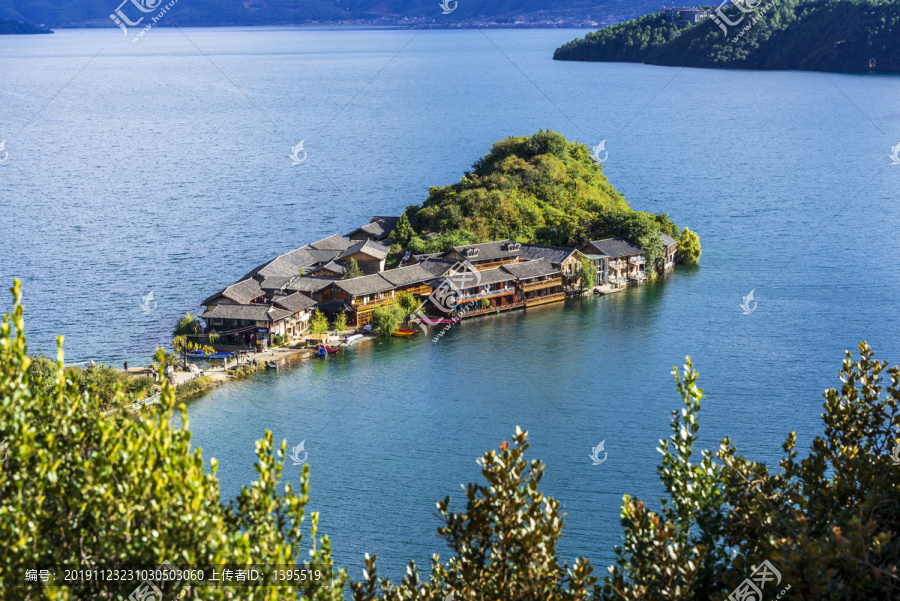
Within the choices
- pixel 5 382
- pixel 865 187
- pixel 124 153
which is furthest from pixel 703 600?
pixel 124 153

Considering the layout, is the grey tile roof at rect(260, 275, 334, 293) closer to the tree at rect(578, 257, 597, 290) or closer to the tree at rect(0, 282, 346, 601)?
the tree at rect(578, 257, 597, 290)

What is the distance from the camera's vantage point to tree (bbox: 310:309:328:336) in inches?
1005

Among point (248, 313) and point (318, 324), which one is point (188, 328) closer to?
point (248, 313)

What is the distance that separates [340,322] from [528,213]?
33.5 feet

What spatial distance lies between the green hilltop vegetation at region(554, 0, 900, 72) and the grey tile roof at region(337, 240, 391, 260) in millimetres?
64936

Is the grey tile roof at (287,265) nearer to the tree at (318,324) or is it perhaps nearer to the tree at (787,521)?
the tree at (318,324)

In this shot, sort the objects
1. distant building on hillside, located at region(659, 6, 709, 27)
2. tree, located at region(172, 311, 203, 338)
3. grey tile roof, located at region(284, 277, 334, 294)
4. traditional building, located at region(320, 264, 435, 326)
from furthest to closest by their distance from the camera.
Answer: distant building on hillside, located at region(659, 6, 709, 27) → grey tile roof, located at region(284, 277, 334, 294) → traditional building, located at region(320, 264, 435, 326) → tree, located at region(172, 311, 203, 338)

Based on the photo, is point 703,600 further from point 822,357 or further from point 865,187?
point 865,187

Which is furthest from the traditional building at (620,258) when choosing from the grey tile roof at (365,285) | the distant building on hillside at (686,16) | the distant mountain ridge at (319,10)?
the distant mountain ridge at (319,10)

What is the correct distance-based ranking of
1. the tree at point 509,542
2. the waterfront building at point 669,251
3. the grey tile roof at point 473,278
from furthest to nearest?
1. the waterfront building at point 669,251
2. the grey tile roof at point 473,278
3. the tree at point 509,542

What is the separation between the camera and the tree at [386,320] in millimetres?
25938

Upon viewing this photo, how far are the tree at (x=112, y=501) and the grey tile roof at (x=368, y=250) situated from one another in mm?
23724

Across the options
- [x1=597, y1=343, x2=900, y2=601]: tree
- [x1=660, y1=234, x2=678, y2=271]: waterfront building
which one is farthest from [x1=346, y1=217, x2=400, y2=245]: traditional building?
[x1=597, y1=343, x2=900, y2=601]: tree

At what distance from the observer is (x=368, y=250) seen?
29438mm
